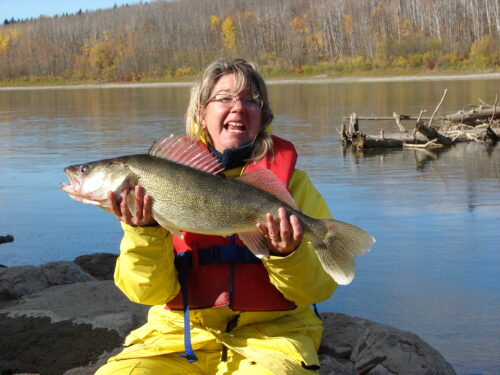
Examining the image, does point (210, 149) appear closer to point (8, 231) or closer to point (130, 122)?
point (8, 231)

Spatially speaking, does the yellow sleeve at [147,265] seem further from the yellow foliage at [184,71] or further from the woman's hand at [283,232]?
the yellow foliage at [184,71]

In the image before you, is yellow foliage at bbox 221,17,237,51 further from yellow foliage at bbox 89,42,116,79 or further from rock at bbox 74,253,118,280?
rock at bbox 74,253,118,280

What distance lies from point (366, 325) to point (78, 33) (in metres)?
143

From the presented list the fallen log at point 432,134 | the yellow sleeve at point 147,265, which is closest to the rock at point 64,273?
the yellow sleeve at point 147,265

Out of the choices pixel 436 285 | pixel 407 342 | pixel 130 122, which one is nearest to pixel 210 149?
pixel 407 342

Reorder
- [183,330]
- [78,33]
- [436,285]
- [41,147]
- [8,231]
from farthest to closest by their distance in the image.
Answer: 1. [78,33]
2. [41,147]
3. [8,231]
4. [436,285]
5. [183,330]

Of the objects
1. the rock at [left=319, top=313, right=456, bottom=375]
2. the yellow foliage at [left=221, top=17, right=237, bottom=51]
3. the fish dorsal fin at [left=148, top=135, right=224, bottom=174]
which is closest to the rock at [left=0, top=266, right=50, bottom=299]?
the rock at [left=319, top=313, right=456, bottom=375]

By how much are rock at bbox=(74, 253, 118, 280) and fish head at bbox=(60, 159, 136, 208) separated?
415 cm

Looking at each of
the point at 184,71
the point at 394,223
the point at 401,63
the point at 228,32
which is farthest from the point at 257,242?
the point at 228,32

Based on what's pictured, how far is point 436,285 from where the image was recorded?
700cm

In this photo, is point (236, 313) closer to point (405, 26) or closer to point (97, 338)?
point (97, 338)

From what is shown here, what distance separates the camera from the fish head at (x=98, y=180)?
3281 millimetres

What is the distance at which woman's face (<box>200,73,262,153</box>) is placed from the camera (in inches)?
154

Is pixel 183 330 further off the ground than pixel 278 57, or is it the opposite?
pixel 278 57
